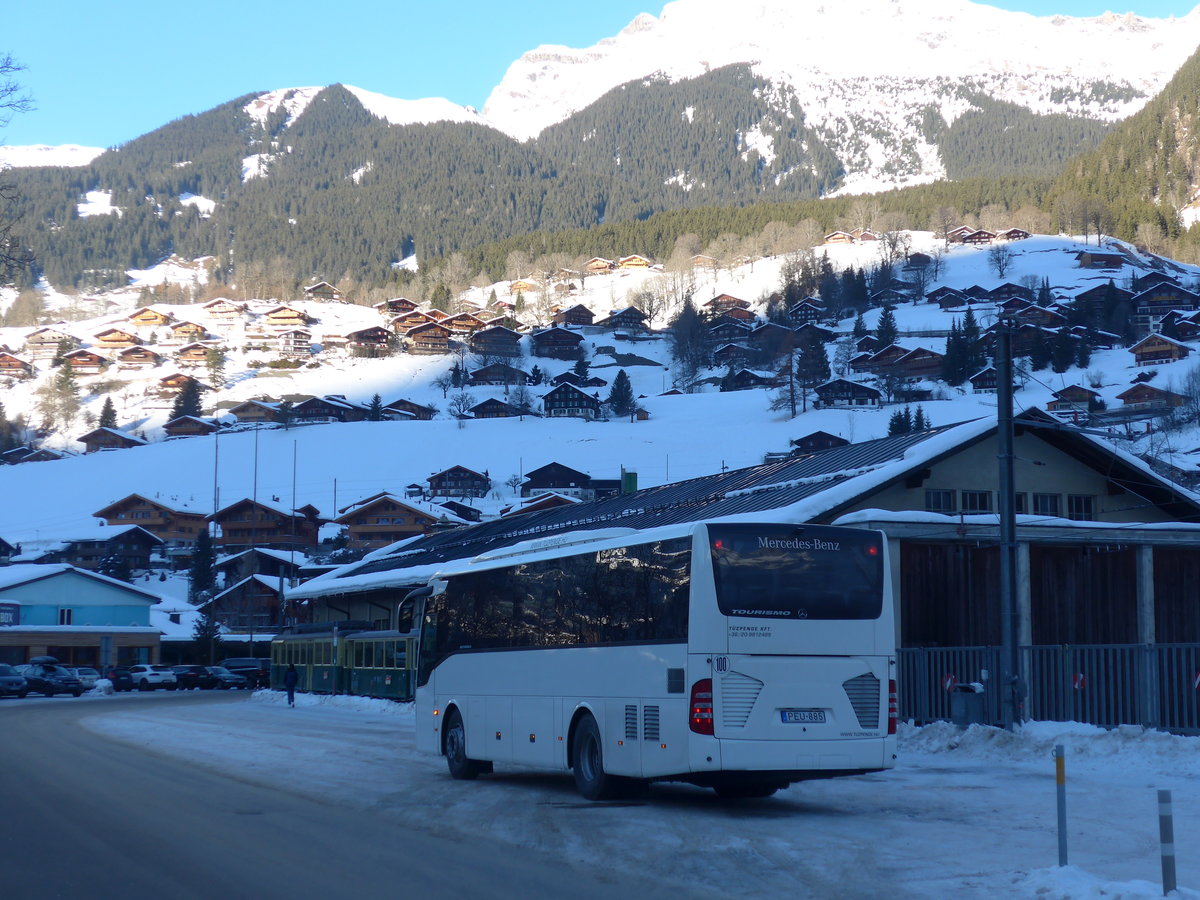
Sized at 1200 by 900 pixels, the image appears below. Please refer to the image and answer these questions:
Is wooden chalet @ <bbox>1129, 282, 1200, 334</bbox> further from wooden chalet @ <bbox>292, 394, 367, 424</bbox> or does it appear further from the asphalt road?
the asphalt road

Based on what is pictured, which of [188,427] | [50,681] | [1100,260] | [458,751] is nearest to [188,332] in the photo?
[188,427]

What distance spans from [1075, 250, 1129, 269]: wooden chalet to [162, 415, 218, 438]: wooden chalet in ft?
368

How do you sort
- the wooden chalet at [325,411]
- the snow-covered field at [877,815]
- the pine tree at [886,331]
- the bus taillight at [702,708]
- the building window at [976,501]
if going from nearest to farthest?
the snow-covered field at [877,815] → the bus taillight at [702,708] → the building window at [976,501] → the wooden chalet at [325,411] → the pine tree at [886,331]

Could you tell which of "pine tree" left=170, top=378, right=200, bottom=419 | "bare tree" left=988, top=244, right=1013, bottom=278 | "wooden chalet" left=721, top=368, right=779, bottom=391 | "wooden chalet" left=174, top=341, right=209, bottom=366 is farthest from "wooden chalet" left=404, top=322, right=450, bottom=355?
"bare tree" left=988, top=244, right=1013, bottom=278

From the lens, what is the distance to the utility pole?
20.9 metres

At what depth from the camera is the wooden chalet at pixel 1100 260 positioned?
17588 cm

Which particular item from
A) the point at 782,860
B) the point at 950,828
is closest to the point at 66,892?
the point at 782,860

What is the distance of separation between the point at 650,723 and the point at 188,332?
18714 cm

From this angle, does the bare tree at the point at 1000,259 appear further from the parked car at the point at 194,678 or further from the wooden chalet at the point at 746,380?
the parked car at the point at 194,678

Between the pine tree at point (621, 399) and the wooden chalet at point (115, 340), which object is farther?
the wooden chalet at point (115, 340)

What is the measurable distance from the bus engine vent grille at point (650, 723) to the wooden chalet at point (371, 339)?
164064 millimetres

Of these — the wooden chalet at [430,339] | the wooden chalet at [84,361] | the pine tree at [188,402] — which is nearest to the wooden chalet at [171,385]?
the pine tree at [188,402]

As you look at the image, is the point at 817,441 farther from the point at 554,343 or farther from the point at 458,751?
the point at 458,751

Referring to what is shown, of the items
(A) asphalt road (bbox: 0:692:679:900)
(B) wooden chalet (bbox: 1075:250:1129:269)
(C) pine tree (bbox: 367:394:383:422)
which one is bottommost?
(A) asphalt road (bbox: 0:692:679:900)
